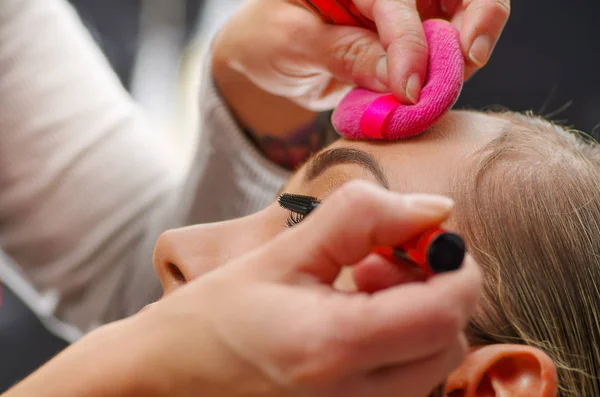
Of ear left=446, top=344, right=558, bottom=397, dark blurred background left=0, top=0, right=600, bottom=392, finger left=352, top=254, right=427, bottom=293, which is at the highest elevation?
finger left=352, top=254, right=427, bottom=293

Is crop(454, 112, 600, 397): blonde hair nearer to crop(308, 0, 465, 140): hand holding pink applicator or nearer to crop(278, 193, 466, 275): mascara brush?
crop(308, 0, 465, 140): hand holding pink applicator

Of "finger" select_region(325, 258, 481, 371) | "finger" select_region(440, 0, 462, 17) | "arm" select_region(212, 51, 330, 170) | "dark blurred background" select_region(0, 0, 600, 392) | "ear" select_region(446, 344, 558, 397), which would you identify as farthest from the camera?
"dark blurred background" select_region(0, 0, 600, 392)

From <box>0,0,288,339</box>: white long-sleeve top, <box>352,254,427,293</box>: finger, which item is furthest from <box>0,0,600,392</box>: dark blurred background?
<box>352,254,427,293</box>: finger

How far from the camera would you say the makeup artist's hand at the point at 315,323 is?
27 centimetres

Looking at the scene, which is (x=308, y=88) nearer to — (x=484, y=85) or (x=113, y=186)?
(x=113, y=186)

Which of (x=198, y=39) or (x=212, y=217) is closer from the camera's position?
(x=212, y=217)

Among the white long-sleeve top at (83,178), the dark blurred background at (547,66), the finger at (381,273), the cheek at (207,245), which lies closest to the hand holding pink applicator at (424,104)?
the cheek at (207,245)

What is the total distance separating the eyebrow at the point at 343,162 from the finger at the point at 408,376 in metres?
0.22

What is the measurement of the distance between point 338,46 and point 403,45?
0.10 m

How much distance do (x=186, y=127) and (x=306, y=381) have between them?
1125 millimetres

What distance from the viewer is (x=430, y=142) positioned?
1.72 ft

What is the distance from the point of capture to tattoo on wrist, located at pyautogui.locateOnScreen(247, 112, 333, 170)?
2.90 ft

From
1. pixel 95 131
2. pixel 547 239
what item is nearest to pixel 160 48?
pixel 95 131

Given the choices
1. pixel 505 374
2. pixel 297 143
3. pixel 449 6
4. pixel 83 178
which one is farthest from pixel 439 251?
pixel 83 178
